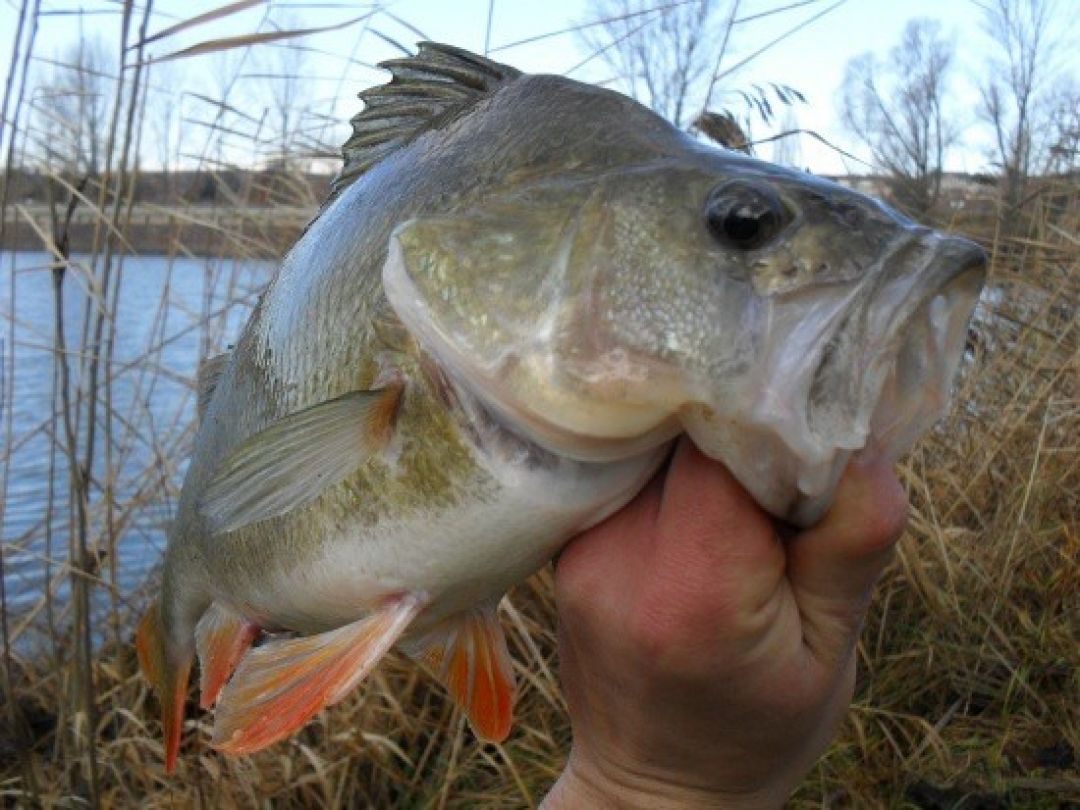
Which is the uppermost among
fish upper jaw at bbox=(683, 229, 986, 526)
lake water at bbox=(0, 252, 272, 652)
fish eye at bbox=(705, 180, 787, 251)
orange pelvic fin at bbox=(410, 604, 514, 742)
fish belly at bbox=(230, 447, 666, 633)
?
fish eye at bbox=(705, 180, 787, 251)

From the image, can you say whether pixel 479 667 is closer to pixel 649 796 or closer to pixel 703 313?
pixel 649 796

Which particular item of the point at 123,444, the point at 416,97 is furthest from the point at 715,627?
the point at 123,444

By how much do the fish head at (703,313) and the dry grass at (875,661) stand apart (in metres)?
1.95

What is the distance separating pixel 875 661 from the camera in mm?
3496

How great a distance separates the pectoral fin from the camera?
4.41 feet

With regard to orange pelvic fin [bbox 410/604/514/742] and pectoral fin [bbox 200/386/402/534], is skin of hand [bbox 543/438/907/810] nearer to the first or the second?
orange pelvic fin [bbox 410/604/514/742]

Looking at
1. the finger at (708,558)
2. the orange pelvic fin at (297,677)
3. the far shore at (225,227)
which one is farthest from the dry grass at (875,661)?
the finger at (708,558)

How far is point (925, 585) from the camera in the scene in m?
3.49

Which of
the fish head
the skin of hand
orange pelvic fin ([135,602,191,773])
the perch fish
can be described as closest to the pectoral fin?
the perch fish

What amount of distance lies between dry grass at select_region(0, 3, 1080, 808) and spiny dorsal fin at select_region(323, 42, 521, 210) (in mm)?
1403

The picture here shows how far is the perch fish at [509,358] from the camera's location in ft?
3.60

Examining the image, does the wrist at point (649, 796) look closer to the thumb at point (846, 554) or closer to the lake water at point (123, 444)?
the thumb at point (846, 554)

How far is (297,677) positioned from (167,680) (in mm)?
828

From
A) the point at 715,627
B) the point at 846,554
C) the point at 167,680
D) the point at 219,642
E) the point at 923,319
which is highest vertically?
the point at 923,319
